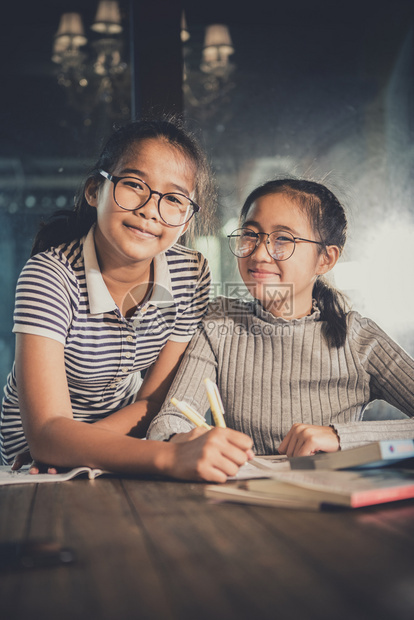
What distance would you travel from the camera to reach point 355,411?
1.31 metres

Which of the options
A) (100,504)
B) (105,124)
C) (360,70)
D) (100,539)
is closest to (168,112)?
(105,124)

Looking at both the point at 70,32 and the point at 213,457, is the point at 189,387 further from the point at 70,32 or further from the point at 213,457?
the point at 70,32

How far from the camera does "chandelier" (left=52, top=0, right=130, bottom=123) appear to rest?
2.05 metres

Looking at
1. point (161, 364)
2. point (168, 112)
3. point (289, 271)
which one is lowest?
point (161, 364)

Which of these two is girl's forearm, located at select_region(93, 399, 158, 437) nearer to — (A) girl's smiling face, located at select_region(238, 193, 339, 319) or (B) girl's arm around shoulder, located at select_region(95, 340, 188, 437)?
(B) girl's arm around shoulder, located at select_region(95, 340, 188, 437)

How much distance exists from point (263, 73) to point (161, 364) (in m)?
1.33

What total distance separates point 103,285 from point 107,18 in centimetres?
139

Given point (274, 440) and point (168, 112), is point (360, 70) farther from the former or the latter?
point (274, 440)

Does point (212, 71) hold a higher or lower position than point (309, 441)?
higher

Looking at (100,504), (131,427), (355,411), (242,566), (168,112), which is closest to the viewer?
(242,566)

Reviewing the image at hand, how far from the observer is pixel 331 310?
133 cm

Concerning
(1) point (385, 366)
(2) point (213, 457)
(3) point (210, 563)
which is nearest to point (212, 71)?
(1) point (385, 366)

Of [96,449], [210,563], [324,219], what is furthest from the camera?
[324,219]

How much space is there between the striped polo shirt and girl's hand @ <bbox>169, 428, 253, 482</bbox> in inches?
15.8
